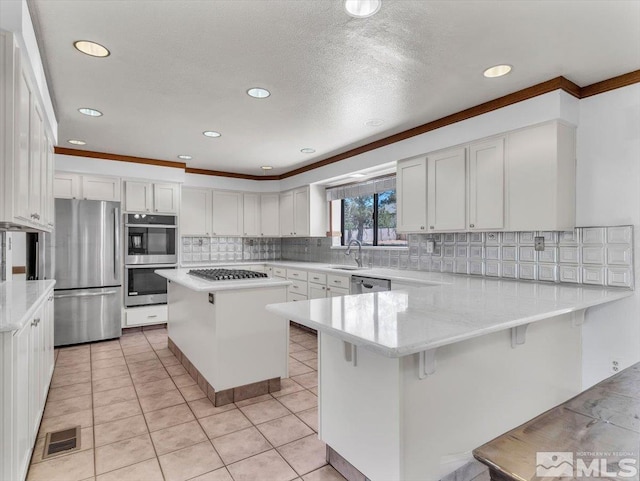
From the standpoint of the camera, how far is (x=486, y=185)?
305cm

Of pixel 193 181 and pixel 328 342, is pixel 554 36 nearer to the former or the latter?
Answer: pixel 328 342

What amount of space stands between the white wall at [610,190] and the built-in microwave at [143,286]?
483cm

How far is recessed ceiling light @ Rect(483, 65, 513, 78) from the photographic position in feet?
7.84

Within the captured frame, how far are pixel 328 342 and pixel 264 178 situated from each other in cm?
489

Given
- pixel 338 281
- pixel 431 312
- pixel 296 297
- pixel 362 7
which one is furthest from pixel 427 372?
pixel 296 297

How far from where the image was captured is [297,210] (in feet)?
19.2

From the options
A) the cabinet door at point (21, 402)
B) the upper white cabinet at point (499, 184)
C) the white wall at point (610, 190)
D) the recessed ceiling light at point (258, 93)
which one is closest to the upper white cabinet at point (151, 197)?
the recessed ceiling light at point (258, 93)

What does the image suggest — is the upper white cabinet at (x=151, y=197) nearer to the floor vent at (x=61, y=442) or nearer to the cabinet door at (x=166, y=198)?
the cabinet door at (x=166, y=198)

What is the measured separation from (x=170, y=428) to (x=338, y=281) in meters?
2.49

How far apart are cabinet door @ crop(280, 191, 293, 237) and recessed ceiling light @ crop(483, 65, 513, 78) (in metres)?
3.93

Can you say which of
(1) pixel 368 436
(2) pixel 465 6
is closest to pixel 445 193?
(2) pixel 465 6

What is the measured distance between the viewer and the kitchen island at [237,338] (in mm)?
2701

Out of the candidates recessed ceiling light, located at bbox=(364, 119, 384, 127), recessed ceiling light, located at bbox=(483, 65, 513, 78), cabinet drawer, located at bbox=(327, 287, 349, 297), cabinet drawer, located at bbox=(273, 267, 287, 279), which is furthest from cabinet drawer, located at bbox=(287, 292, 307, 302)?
recessed ceiling light, located at bbox=(483, 65, 513, 78)

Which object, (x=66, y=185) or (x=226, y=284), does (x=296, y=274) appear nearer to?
(x=226, y=284)
